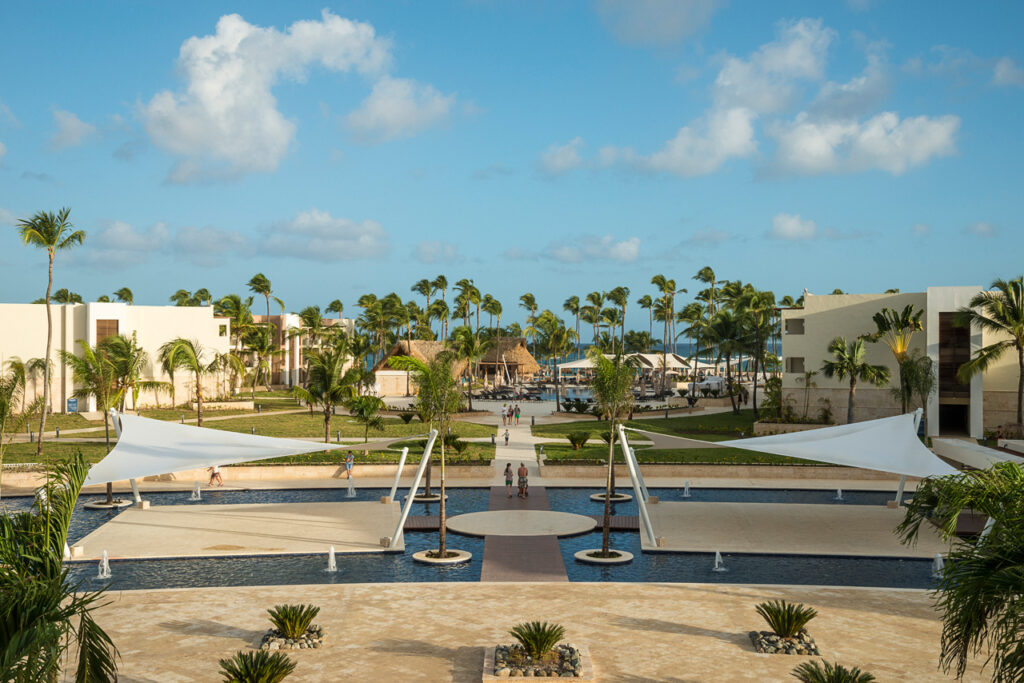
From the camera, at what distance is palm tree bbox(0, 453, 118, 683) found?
23.0ft

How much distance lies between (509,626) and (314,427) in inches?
1548

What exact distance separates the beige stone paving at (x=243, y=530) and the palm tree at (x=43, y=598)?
14490mm

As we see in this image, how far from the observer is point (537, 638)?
13.8 meters

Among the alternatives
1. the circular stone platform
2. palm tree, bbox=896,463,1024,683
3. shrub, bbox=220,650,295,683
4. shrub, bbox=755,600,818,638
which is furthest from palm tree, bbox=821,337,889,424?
shrub, bbox=220,650,295,683

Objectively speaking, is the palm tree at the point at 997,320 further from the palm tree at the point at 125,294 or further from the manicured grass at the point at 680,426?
the palm tree at the point at 125,294

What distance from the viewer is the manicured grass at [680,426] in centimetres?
5200

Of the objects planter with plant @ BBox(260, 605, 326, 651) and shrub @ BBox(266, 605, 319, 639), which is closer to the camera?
planter with plant @ BBox(260, 605, 326, 651)

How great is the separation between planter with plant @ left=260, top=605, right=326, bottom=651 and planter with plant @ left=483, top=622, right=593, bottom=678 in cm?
354

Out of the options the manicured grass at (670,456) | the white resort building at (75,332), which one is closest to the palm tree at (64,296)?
the white resort building at (75,332)

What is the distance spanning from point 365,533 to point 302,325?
79.1m

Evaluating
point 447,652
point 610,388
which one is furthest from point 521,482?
point 447,652

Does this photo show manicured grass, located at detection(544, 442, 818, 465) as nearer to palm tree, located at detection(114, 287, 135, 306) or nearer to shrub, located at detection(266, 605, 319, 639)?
shrub, located at detection(266, 605, 319, 639)

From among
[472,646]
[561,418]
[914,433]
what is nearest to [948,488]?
[472,646]

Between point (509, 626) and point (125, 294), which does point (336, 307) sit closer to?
point (125, 294)
